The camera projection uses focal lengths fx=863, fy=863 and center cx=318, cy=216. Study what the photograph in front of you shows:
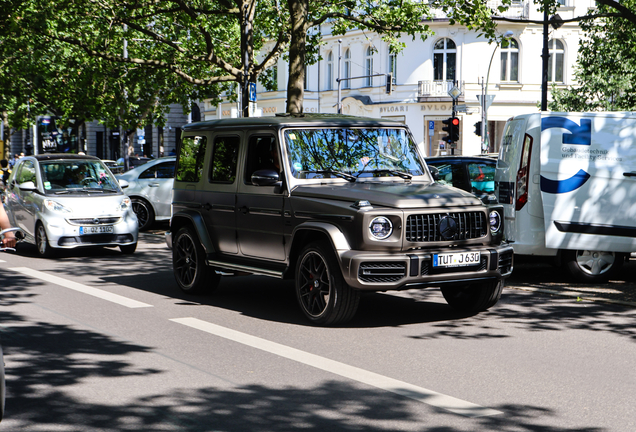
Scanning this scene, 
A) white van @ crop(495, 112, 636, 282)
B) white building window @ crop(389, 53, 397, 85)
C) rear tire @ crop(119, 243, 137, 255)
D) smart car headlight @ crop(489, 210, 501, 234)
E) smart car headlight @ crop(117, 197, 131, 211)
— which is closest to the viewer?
smart car headlight @ crop(489, 210, 501, 234)

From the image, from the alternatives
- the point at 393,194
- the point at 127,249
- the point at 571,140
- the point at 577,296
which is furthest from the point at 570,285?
the point at 127,249

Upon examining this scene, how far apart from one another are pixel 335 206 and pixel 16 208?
9.31 metres

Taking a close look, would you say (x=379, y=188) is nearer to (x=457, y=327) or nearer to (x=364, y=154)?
(x=364, y=154)

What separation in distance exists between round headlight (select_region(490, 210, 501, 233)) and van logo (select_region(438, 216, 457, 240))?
1.92ft

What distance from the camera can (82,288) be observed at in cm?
1030

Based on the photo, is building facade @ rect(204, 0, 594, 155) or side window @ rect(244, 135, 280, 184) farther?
building facade @ rect(204, 0, 594, 155)

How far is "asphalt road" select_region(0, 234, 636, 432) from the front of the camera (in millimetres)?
4988

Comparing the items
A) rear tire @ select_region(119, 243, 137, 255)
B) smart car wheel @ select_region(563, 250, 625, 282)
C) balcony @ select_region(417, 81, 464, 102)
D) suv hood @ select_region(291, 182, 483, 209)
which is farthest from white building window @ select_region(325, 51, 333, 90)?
suv hood @ select_region(291, 182, 483, 209)

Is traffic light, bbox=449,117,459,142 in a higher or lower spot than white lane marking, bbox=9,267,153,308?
higher

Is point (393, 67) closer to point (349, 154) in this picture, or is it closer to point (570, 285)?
point (570, 285)

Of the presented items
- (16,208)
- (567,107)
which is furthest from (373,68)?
(16,208)

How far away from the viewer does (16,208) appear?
49.7 feet

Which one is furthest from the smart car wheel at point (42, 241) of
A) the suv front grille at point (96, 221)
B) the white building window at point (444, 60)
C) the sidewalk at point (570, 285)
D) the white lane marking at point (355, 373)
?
the white building window at point (444, 60)

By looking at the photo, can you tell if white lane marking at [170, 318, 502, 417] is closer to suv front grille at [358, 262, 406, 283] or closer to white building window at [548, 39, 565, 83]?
suv front grille at [358, 262, 406, 283]
